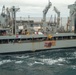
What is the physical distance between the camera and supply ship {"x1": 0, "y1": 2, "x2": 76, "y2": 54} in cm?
3647

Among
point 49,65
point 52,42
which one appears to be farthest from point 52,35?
point 49,65

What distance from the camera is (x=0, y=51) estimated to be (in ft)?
116

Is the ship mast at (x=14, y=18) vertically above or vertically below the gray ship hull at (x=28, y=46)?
above

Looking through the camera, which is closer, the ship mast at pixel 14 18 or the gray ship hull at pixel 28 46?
the gray ship hull at pixel 28 46

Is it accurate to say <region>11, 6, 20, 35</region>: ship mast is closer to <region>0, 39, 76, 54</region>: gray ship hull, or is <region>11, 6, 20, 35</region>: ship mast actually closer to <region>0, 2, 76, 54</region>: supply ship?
<region>0, 2, 76, 54</region>: supply ship

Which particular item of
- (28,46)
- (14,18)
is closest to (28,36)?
(28,46)

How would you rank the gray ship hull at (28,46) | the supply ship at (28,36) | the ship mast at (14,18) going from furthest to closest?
the ship mast at (14,18), the supply ship at (28,36), the gray ship hull at (28,46)

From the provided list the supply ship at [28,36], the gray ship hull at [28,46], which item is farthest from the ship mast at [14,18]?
the gray ship hull at [28,46]

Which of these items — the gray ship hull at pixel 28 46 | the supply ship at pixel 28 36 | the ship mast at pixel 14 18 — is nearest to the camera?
the gray ship hull at pixel 28 46

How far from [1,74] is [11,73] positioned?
1003mm

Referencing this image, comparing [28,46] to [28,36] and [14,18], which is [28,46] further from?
[14,18]

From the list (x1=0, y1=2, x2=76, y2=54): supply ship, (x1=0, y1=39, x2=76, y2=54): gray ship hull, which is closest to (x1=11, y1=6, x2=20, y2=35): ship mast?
(x1=0, y1=2, x2=76, y2=54): supply ship

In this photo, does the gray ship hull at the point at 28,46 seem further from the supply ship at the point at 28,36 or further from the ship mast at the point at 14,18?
the ship mast at the point at 14,18

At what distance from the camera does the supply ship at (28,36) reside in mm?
36469
